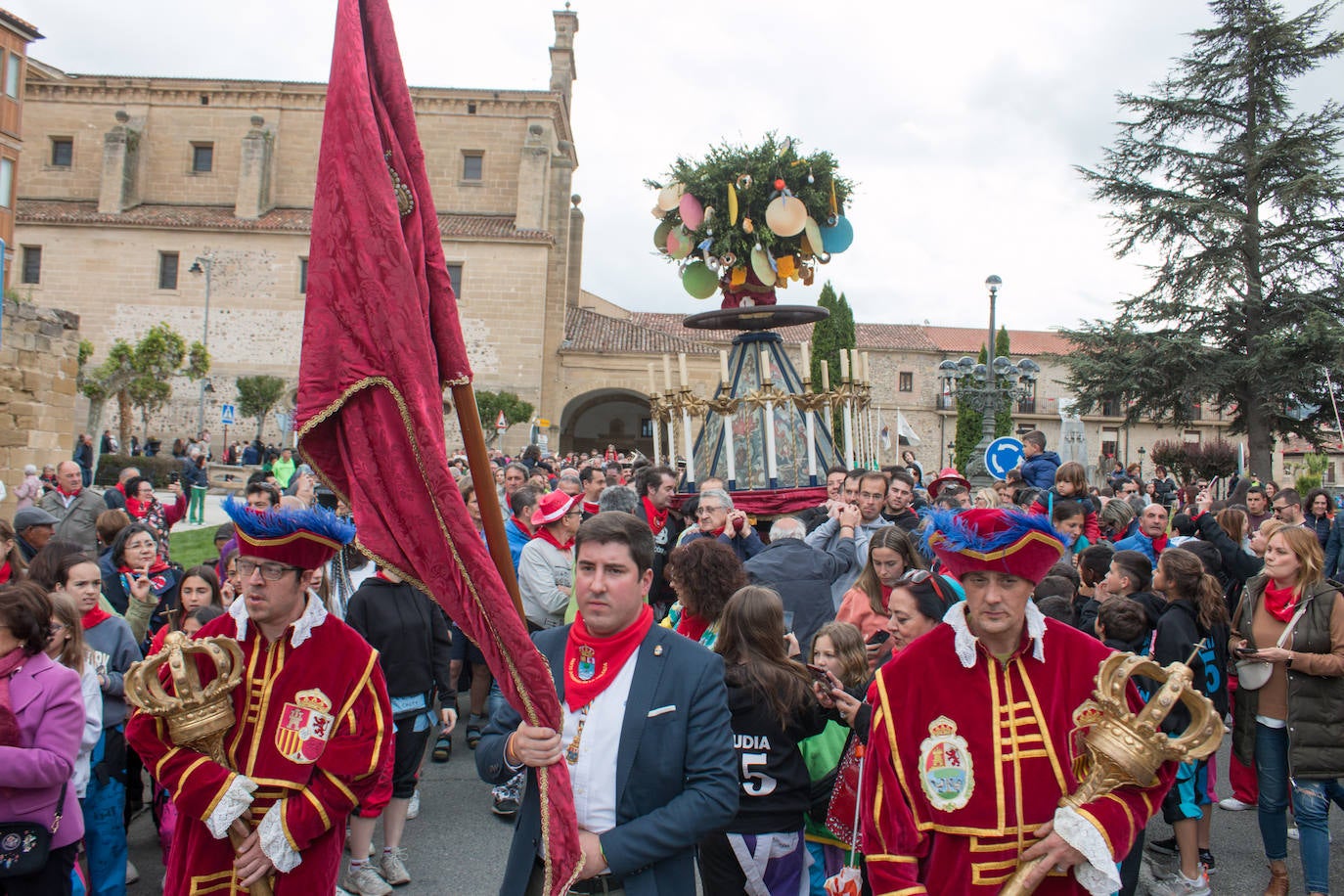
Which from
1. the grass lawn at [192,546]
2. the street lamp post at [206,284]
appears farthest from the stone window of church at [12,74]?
the grass lawn at [192,546]

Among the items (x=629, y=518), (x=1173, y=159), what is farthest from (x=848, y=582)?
(x=1173, y=159)

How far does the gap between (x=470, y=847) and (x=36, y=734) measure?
2.66 metres

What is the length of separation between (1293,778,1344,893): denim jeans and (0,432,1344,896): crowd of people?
0.01 m

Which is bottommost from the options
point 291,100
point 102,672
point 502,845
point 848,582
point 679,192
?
point 502,845

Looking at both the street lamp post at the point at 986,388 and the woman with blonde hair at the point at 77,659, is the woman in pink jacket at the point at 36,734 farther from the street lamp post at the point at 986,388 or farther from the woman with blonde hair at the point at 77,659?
the street lamp post at the point at 986,388

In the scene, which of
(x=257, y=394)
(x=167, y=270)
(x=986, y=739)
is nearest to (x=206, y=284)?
(x=167, y=270)

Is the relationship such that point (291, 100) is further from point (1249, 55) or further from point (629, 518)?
point (629, 518)

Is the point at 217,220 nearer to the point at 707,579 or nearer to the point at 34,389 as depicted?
the point at 34,389

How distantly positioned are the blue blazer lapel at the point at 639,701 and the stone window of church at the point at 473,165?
42827mm

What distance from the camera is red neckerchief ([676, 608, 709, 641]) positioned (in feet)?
13.8

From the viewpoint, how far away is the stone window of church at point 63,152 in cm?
4288

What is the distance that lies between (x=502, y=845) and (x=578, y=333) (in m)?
37.6

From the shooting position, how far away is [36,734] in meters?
3.38

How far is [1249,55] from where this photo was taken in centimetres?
2491
